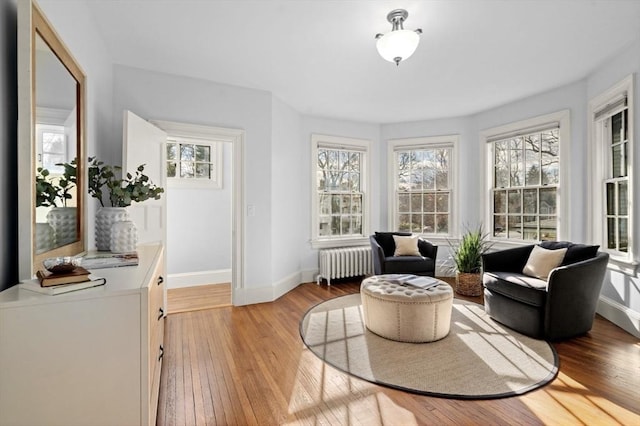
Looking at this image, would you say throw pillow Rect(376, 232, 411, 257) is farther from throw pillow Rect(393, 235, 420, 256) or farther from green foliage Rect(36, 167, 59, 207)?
green foliage Rect(36, 167, 59, 207)

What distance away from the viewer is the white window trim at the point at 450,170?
17.3ft

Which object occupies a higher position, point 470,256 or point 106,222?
point 106,222

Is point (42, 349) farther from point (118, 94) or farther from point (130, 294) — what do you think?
point (118, 94)

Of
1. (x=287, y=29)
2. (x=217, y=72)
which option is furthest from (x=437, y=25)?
(x=217, y=72)

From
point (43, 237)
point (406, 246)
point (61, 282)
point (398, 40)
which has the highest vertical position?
point (398, 40)

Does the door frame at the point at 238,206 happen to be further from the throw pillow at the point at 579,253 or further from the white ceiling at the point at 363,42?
the throw pillow at the point at 579,253

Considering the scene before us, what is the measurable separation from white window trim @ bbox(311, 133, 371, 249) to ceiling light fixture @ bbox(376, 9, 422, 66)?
271cm

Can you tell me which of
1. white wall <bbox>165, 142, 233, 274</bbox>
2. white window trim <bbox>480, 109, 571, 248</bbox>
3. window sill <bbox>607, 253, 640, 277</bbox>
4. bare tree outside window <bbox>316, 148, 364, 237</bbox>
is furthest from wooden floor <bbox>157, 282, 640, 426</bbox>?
bare tree outside window <bbox>316, 148, 364, 237</bbox>

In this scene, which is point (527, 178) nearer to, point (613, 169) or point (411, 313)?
point (613, 169)

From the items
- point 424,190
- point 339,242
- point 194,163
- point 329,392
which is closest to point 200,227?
point 194,163

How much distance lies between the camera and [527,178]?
4.46 m

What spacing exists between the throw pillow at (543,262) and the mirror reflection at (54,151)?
3916 mm

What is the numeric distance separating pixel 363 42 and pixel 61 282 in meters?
2.81

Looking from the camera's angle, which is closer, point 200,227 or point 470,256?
point 470,256
